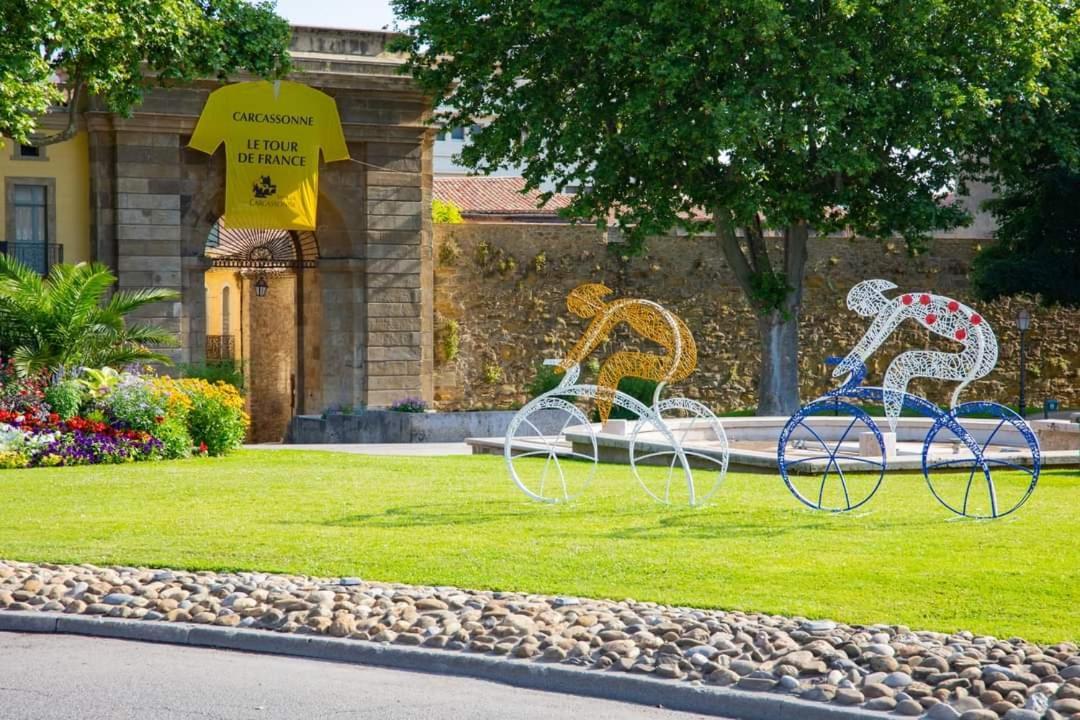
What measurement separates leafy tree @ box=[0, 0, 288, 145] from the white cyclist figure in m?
9.80

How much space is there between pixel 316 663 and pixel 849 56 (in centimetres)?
1794

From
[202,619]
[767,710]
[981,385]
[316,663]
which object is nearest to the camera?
[767,710]

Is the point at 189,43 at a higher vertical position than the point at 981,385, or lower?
higher

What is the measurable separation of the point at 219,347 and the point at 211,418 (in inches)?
736

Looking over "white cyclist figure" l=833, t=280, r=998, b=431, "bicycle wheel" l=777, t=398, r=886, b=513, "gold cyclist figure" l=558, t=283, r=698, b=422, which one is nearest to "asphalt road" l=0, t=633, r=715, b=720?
"bicycle wheel" l=777, t=398, r=886, b=513

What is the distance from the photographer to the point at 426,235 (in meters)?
30.4

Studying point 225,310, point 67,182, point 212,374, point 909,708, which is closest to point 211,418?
point 212,374

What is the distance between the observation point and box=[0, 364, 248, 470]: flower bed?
1775cm

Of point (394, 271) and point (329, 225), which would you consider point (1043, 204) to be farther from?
point (329, 225)

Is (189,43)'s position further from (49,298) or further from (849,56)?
(849,56)

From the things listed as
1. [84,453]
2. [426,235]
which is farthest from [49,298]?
[426,235]

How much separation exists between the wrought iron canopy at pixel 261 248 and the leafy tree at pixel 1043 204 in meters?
13.5

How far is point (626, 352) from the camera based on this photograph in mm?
14516

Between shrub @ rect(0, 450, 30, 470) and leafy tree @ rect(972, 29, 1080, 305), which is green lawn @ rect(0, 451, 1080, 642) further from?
leafy tree @ rect(972, 29, 1080, 305)
